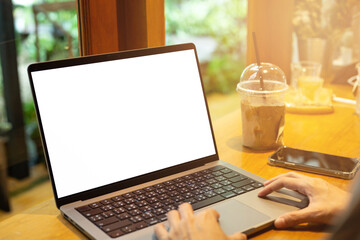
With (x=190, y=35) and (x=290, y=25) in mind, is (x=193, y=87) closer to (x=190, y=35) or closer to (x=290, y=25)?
(x=290, y=25)

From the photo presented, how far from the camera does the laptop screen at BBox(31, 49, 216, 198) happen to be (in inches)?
34.8

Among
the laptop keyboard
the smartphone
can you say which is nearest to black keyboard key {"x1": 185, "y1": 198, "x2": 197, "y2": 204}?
the laptop keyboard

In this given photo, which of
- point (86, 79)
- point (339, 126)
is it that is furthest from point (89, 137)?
point (339, 126)

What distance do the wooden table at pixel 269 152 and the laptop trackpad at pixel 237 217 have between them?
3cm

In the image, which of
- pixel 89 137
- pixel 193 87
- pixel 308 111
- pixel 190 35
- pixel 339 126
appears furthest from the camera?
pixel 190 35

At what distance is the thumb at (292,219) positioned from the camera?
32.8 inches

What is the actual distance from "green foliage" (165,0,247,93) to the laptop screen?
2493 mm

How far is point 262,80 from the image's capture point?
125 cm

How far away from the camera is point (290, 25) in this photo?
6.53ft

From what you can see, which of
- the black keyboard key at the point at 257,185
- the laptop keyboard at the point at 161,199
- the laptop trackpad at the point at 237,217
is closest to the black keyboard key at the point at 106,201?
the laptop keyboard at the point at 161,199

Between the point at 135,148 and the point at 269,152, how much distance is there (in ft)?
1.42

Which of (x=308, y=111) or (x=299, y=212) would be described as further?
(x=308, y=111)

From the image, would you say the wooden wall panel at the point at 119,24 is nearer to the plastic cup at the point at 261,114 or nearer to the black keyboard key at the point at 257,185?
the plastic cup at the point at 261,114

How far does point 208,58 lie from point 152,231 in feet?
11.5
